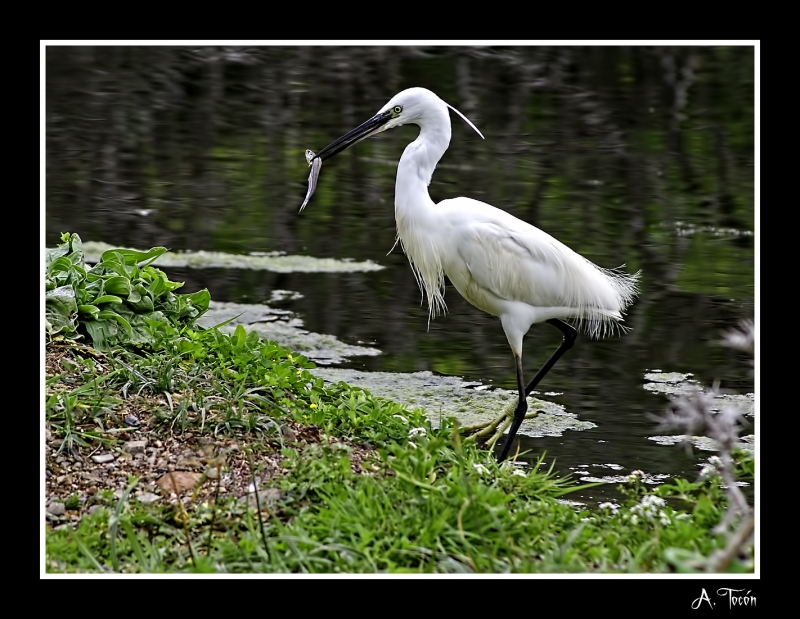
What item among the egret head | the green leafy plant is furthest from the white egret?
the green leafy plant

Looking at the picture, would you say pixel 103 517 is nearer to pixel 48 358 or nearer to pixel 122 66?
pixel 48 358

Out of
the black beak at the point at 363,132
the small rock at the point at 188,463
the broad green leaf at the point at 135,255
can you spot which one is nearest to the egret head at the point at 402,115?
the black beak at the point at 363,132

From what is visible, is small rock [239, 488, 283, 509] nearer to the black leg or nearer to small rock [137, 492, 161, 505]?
small rock [137, 492, 161, 505]

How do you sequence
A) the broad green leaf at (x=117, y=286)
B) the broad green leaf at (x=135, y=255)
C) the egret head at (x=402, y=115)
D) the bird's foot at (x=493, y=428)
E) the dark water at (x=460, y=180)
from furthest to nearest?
the dark water at (x=460, y=180) < the bird's foot at (x=493, y=428) < the broad green leaf at (x=135, y=255) < the egret head at (x=402, y=115) < the broad green leaf at (x=117, y=286)

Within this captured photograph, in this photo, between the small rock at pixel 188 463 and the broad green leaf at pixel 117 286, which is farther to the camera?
the broad green leaf at pixel 117 286

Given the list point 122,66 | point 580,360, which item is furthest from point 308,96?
point 580,360

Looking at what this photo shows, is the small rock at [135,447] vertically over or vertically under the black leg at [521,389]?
over

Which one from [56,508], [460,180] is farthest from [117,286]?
[460,180]

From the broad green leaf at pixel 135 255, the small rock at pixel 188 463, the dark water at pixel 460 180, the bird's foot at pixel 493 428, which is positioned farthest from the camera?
the dark water at pixel 460 180

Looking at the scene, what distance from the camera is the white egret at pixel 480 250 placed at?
529cm

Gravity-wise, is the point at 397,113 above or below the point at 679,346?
above

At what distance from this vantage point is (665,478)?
512 cm

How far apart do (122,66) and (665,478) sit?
32.0 feet

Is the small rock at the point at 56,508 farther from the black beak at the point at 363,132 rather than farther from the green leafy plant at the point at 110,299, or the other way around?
the black beak at the point at 363,132
